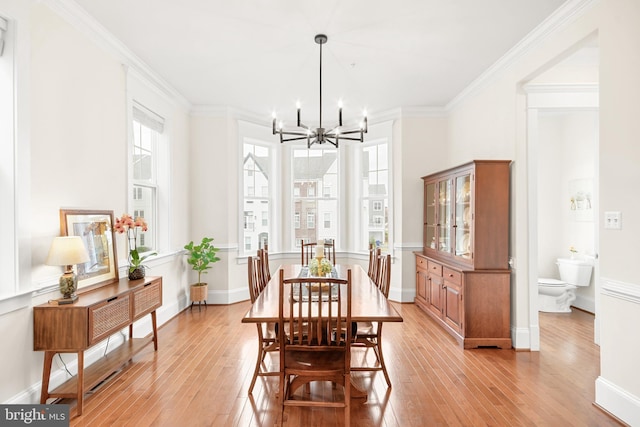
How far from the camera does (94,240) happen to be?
303cm

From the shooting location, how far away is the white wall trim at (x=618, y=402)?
7.25 ft

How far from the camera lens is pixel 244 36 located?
10.8 ft

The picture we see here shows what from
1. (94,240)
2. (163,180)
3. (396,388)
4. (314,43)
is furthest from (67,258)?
(314,43)

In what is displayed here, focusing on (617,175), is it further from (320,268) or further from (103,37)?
(103,37)

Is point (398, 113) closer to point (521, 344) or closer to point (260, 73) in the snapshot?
point (260, 73)

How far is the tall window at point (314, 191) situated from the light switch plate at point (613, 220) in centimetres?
428

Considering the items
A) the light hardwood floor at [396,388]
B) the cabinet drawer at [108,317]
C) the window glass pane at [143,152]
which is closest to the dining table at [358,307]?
the light hardwood floor at [396,388]

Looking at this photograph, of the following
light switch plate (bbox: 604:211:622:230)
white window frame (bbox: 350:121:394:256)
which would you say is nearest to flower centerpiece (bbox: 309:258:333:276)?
light switch plate (bbox: 604:211:622:230)

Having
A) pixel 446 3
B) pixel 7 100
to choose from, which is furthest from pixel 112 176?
pixel 446 3

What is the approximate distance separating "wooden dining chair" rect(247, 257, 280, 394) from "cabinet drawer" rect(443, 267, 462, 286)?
2019 millimetres

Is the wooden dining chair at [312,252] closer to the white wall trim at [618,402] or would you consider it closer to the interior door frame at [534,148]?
the interior door frame at [534,148]

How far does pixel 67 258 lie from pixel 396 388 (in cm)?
259

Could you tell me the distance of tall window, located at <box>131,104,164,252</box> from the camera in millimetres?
4078

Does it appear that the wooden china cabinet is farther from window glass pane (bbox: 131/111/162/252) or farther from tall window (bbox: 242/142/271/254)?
window glass pane (bbox: 131/111/162/252)
